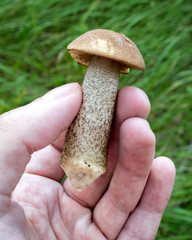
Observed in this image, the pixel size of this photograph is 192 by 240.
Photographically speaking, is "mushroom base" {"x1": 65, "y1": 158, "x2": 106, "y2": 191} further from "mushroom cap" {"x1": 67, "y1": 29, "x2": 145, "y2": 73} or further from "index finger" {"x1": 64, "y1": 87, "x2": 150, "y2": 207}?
"mushroom cap" {"x1": 67, "y1": 29, "x2": 145, "y2": 73}

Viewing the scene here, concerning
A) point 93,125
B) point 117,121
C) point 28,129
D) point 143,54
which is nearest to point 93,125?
point 93,125

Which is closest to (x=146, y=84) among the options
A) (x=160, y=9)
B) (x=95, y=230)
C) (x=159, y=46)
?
(x=159, y=46)

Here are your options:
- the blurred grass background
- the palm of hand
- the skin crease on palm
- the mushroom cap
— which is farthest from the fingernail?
the blurred grass background

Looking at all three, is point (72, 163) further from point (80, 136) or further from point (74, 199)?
point (74, 199)

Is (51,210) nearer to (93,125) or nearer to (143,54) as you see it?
(93,125)

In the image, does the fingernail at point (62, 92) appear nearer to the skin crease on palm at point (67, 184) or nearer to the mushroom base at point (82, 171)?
the skin crease on palm at point (67, 184)
